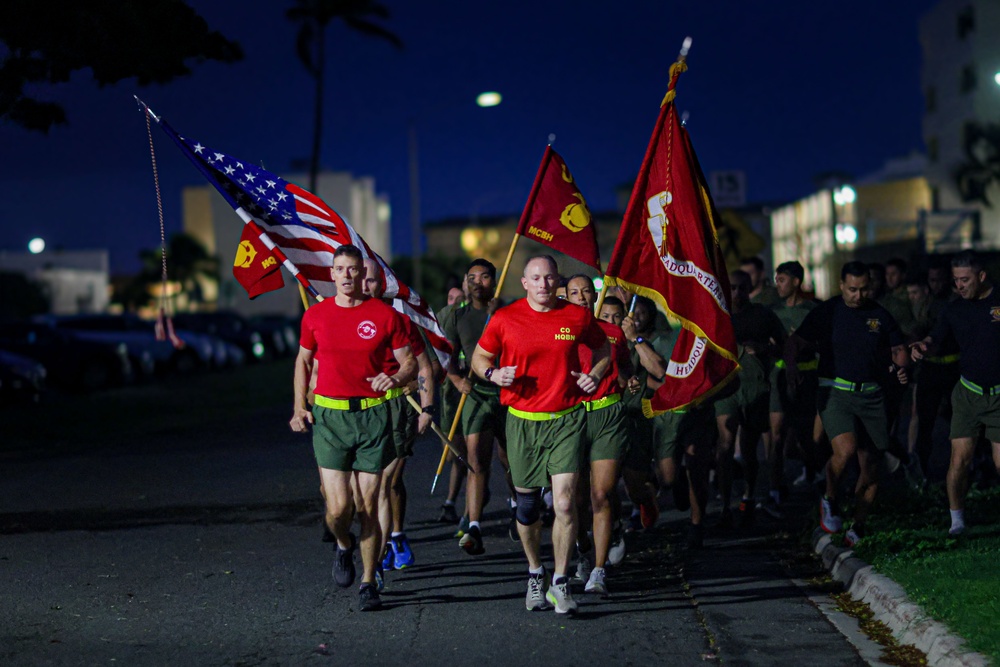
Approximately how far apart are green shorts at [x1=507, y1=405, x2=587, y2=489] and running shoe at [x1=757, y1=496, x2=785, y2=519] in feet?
12.2

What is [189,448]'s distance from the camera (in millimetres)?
17422

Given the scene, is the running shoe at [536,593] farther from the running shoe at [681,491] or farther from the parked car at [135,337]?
the parked car at [135,337]

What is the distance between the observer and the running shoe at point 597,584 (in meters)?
8.20

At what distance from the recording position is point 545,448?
26.3ft

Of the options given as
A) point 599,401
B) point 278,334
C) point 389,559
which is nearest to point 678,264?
point 599,401

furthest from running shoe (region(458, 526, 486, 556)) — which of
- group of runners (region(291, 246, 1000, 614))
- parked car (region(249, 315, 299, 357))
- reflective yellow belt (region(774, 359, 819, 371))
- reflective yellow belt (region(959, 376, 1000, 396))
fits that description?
parked car (region(249, 315, 299, 357))

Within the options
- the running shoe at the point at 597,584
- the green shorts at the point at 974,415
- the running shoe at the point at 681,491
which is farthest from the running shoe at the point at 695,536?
the green shorts at the point at 974,415

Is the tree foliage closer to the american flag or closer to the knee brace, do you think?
the american flag

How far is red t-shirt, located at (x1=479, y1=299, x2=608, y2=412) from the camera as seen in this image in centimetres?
795

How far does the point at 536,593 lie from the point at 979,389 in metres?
3.69

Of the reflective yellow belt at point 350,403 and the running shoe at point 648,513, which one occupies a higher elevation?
the reflective yellow belt at point 350,403

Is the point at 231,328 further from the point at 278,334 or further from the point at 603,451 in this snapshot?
the point at 603,451

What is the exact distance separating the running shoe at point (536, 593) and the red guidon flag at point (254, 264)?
362cm

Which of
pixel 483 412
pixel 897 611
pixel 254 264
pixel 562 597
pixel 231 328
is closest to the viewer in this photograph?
pixel 897 611
